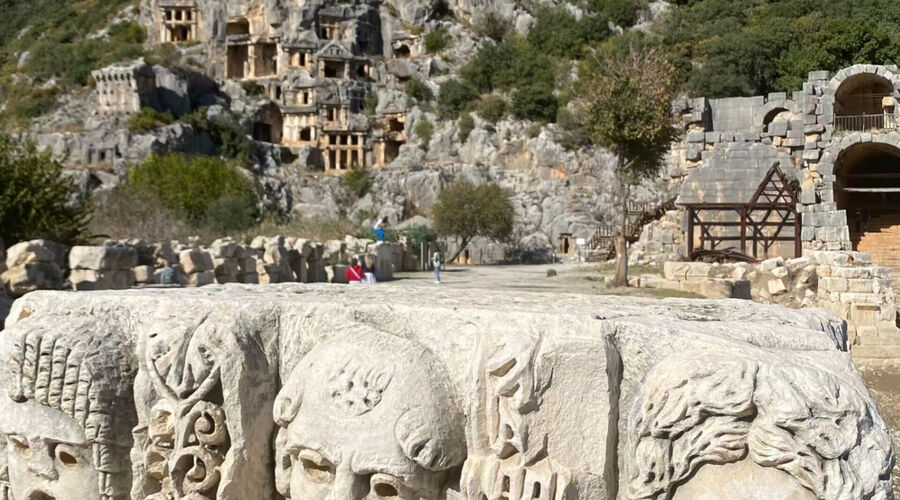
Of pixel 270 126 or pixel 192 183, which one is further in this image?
Answer: pixel 270 126

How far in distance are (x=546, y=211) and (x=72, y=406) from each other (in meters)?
34.8

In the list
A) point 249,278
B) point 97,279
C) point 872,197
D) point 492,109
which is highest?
point 492,109

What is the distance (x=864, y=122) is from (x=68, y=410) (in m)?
25.8

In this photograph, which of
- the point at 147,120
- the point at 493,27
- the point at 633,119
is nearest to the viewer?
the point at 633,119

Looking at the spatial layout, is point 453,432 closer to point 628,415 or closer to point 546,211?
point 628,415

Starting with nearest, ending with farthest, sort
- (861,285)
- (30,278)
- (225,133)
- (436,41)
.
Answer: (30,278), (861,285), (225,133), (436,41)

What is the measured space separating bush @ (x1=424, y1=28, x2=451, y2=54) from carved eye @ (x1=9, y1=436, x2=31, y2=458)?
54577 mm

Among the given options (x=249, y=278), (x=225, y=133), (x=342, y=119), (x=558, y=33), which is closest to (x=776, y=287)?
(x=249, y=278)

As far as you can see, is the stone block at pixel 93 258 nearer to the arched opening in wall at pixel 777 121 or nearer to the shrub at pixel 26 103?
the arched opening in wall at pixel 777 121

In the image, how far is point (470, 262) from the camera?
31.7 metres

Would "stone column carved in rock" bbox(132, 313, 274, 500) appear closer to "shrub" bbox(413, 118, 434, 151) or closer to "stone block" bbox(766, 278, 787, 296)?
"stone block" bbox(766, 278, 787, 296)

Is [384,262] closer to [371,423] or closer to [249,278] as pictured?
[249,278]

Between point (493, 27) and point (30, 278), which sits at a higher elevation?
point (493, 27)

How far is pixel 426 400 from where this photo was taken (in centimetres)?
275
